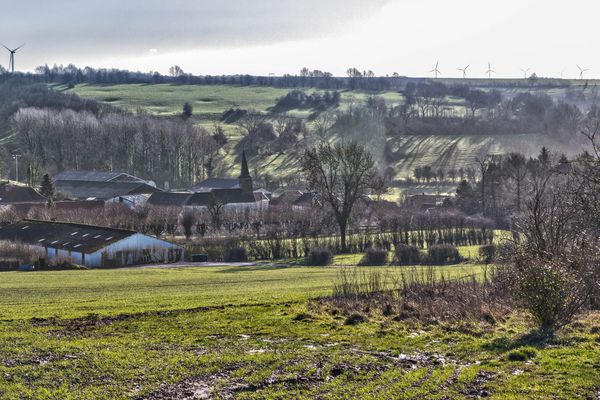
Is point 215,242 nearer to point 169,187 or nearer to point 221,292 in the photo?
point 221,292

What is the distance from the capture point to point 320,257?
5209 centimetres

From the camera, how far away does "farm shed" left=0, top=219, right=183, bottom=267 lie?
2062 inches

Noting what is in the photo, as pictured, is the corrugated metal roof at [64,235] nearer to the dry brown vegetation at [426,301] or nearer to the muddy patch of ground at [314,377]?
the dry brown vegetation at [426,301]

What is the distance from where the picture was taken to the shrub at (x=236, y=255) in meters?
55.2

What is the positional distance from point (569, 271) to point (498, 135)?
133m

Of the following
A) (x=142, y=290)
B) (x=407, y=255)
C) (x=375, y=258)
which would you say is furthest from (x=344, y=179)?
(x=142, y=290)

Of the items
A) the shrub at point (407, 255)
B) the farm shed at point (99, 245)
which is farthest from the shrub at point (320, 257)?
the farm shed at point (99, 245)

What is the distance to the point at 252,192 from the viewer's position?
94688 mm

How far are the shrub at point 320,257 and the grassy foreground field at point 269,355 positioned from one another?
2717cm

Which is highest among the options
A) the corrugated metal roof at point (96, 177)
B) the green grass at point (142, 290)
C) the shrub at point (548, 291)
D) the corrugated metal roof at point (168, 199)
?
the shrub at point (548, 291)

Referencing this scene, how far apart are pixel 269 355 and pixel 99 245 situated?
127 feet

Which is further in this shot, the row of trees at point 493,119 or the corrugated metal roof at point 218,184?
the row of trees at point 493,119

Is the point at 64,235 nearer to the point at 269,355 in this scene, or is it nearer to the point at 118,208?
the point at 118,208

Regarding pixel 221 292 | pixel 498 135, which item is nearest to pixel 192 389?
pixel 221 292
